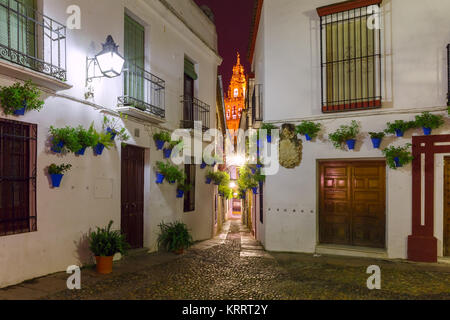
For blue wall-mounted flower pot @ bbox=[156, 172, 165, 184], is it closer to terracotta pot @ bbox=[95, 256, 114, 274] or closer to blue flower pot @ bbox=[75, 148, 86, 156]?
blue flower pot @ bbox=[75, 148, 86, 156]

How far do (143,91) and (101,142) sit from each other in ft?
8.03

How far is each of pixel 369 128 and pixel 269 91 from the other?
2646 millimetres

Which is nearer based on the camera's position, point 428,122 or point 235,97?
point 428,122

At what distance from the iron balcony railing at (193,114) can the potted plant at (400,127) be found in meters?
5.35

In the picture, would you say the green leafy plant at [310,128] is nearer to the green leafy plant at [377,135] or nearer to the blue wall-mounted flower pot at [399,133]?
the green leafy plant at [377,135]

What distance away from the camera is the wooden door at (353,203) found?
7832 mm

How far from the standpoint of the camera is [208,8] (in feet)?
40.7

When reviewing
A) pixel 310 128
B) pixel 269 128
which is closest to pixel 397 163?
pixel 310 128

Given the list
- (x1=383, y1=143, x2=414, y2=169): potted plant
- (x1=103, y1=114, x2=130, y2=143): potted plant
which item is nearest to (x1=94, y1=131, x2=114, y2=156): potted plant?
(x1=103, y1=114, x2=130, y2=143): potted plant

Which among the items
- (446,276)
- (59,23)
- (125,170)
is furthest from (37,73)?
(446,276)

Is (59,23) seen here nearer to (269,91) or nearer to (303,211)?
(269,91)

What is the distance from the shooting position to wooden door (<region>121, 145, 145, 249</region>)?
25.3 feet

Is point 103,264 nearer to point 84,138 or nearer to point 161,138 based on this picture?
point 84,138

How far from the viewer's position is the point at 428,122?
6969 mm
